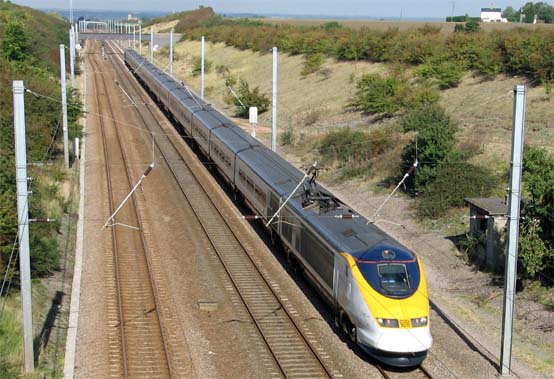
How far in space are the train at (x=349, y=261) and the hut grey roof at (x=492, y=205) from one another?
4.56 meters

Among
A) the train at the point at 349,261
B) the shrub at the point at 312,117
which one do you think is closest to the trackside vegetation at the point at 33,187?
the train at the point at 349,261

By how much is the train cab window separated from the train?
22 millimetres

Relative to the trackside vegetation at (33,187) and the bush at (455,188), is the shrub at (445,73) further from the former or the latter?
the trackside vegetation at (33,187)

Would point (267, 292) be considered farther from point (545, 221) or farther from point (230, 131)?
point (230, 131)

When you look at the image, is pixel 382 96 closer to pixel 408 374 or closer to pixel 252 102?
pixel 252 102

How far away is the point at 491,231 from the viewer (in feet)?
78.0

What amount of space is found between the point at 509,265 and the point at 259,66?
2712 inches

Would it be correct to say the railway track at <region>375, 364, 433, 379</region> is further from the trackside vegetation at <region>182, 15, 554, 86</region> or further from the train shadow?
the trackside vegetation at <region>182, 15, 554, 86</region>

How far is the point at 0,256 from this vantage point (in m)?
21.4

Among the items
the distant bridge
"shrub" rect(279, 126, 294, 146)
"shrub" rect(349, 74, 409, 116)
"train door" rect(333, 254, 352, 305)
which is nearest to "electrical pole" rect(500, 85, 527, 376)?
"train door" rect(333, 254, 352, 305)

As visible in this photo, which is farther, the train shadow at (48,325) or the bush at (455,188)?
the bush at (455,188)

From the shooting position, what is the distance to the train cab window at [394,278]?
1697cm

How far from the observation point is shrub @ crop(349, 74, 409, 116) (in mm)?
48938

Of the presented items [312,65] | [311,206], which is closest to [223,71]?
[312,65]
